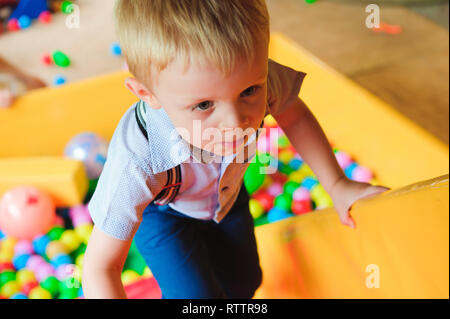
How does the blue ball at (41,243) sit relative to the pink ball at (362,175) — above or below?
below

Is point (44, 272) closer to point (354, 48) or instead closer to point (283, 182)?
point (283, 182)

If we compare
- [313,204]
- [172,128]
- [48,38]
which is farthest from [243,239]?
[48,38]

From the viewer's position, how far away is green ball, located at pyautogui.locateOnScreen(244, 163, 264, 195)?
1.24 metres

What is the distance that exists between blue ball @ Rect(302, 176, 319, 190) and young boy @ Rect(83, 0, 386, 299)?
459 mm

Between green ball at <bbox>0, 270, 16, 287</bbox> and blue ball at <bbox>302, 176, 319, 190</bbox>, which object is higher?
blue ball at <bbox>302, 176, 319, 190</bbox>

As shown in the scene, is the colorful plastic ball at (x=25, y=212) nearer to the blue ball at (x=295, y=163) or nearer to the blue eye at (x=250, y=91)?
the blue ball at (x=295, y=163)

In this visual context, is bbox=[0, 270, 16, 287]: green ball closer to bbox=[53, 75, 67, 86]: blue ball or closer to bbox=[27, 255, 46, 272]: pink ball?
bbox=[27, 255, 46, 272]: pink ball

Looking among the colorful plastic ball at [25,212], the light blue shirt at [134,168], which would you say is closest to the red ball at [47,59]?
the colorful plastic ball at [25,212]

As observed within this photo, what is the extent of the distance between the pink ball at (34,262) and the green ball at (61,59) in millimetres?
897

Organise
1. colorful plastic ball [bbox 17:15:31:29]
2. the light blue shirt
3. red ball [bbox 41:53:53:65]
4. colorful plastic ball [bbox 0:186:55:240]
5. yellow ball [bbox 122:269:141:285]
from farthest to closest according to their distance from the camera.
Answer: colorful plastic ball [bbox 17:15:31:29]
red ball [bbox 41:53:53:65]
colorful plastic ball [bbox 0:186:55:240]
yellow ball [bbox 122:269:141:285]
the light blue shirt

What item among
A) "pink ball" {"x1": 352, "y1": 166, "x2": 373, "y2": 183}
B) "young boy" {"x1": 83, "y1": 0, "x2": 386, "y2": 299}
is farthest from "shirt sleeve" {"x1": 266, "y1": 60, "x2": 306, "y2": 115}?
"pink ball" {"x1": 352, "y1": 166, "x2": 373, "y2": 183}

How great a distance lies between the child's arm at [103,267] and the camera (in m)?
0.53

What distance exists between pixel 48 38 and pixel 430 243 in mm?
1948
